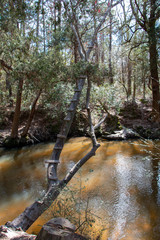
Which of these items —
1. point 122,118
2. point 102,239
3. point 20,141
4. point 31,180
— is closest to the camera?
point 102,239

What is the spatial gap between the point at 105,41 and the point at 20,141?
15156mm

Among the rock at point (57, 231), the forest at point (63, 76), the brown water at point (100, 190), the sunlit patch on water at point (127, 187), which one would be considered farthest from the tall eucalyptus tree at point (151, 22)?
the rock at point (57, 231)

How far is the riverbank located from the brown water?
148cm

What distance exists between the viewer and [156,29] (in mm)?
8500

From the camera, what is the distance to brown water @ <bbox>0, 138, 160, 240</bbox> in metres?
3.47

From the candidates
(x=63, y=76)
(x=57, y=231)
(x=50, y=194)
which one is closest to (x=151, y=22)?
(x=63, y=76)

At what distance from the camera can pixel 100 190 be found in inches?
206

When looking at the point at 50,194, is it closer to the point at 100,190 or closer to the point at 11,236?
the point at 11,236

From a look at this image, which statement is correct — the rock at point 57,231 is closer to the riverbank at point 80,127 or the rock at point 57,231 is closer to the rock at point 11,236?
the rock at point 11,236

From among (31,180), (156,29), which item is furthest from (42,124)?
(156,29)

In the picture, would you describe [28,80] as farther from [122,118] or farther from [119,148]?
[122,118]

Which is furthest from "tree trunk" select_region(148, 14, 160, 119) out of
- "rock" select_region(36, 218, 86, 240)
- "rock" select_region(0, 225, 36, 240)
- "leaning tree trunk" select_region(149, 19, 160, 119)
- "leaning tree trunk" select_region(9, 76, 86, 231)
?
"rock" select_region(0, 225, 36, 240)

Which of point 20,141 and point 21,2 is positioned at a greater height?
point 21,2

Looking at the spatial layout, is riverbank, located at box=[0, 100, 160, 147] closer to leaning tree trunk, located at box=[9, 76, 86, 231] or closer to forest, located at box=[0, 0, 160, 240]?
forest, located at box=[0, 0, 160, 240]
